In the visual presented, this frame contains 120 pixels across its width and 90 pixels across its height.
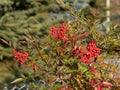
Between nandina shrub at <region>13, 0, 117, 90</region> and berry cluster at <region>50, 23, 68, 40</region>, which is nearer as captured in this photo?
nandina shrub at <region>13, 0, 117, 90</region>

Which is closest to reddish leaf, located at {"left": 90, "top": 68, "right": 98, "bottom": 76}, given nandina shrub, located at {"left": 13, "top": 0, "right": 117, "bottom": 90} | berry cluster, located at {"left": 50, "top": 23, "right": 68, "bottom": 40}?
nandina shrub, located at {"left": 13, "top": 0, "right": 117, "bottom": 90}

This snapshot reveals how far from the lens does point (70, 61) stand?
7.45 ft

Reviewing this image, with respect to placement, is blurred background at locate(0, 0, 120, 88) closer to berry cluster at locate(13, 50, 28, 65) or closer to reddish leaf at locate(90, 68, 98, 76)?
berry cluster at locate(13, 50, 28, 65)

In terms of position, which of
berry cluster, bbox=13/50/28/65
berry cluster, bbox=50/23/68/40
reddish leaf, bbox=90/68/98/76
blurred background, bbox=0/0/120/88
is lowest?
blurred background, bbox=0/0/120/88

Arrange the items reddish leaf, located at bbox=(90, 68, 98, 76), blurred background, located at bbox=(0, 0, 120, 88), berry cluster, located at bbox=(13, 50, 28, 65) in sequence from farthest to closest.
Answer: blurred background, located at bbox=(0, 0, 120, 88) → berry cluster, located at bbox=(13, 50, 28, 65) → reddish leaf, located at bbox=(90, 68, 98, 76)

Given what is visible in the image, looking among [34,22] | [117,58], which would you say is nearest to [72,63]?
[117,58]

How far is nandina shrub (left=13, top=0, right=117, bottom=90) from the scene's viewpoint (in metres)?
2.18

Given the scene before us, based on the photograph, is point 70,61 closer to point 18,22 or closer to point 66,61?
point 66,61

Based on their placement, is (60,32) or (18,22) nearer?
(60,32)

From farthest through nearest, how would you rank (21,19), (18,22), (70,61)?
(21,19) < (18,22) < (70,61)

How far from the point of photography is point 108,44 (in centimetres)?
249

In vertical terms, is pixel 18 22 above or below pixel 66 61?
below

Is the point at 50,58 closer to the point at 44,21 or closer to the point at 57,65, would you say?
the point at 57,65

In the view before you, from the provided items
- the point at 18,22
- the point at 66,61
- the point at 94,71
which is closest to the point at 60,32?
the point at 66,61
